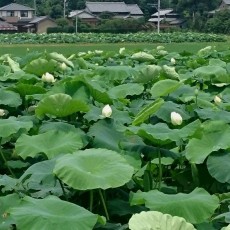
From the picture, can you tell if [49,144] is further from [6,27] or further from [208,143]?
[6,27]

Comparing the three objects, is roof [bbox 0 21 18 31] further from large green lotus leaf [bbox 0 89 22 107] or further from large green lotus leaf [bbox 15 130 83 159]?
large green lotus leaf [bbox 15 130 83 159]

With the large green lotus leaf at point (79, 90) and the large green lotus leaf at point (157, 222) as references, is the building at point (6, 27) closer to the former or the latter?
the large green lotus leaf at point (79, 90)

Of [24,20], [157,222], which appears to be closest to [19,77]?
[157,222]

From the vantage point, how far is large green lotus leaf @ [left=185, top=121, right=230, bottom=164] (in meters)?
1.42

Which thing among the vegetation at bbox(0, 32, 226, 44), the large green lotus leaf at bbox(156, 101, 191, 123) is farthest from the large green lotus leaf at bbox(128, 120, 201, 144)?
the vegetation at bbox(0, 32, 226, 44)

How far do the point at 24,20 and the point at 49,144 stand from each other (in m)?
50.9

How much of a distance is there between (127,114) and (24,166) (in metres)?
0.40

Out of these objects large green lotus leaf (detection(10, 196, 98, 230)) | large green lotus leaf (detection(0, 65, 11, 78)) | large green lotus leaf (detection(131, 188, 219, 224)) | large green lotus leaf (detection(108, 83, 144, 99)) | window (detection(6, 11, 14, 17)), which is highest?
large green lotus leaf (detection(10, 196, 98, 230))

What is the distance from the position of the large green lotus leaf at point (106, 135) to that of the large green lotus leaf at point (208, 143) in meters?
0.19

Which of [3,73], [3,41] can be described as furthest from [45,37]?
[3,73]

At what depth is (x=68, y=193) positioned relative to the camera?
1.31 meters

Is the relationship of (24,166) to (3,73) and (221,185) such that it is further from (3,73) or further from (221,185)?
(3,73)

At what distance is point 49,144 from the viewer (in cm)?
148

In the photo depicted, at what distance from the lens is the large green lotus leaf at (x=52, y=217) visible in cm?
102
